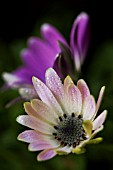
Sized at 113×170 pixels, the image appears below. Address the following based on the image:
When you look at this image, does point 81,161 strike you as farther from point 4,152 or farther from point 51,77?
point 51,77

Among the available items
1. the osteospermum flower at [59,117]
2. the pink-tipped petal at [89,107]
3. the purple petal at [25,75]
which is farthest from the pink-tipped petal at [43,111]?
the purple petal at [25,75]

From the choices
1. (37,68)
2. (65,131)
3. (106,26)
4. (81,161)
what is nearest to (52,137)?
(65,131)

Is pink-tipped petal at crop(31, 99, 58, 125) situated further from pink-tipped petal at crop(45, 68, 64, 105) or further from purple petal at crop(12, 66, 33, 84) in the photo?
purple petal at crop(12, 66, 33, 84)

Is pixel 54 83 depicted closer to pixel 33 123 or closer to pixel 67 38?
pixel 33 123

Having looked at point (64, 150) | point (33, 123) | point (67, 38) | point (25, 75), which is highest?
point (67, 38)

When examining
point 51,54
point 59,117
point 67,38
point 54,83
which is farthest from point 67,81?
point 67,38

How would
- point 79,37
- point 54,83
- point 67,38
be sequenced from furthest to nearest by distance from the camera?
point 67,38 → point 79,37 → point 54,83
